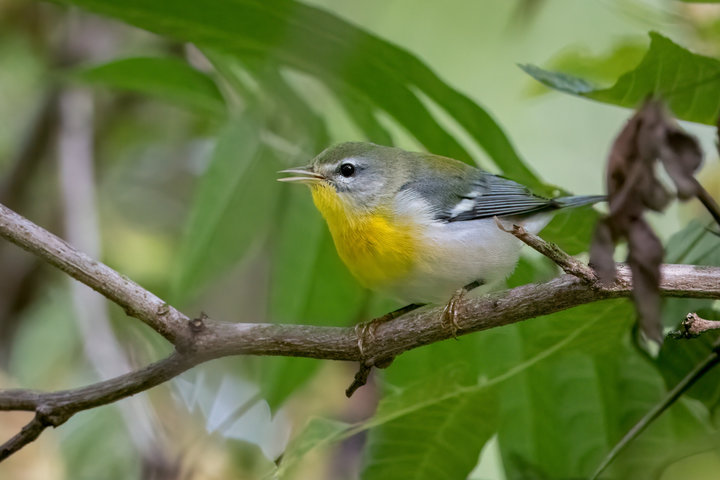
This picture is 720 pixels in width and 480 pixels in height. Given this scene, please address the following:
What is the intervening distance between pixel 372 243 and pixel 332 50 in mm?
614

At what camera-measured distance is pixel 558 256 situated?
131 cm

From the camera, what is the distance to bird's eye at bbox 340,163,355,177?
266 cm

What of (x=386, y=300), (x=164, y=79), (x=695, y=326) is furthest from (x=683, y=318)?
(x=164, y=79)

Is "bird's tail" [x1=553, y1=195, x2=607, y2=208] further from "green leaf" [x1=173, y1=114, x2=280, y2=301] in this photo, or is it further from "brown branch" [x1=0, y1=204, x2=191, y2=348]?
"brown branch" [x1=0, y1=204, x2=191, y2=348]

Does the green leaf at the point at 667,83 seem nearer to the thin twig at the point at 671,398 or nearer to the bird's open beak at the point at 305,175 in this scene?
the thin twig at the point at 671,398

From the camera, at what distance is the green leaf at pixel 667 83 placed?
1681 mm

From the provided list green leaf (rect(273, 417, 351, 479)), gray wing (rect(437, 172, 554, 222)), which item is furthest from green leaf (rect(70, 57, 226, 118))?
green leaf (rect(273, 417, 351, 479))

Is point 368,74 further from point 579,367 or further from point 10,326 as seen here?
point 10,326

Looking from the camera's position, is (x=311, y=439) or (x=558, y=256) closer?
(x=558, y=256)

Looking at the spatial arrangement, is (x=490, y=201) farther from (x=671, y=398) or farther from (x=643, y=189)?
(x=643, y=189)

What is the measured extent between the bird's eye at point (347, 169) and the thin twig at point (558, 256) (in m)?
1.37

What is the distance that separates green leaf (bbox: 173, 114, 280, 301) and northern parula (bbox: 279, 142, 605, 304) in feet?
0.36

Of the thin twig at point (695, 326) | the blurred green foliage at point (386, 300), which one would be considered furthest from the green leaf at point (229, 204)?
the thin twig at point (695, 326)

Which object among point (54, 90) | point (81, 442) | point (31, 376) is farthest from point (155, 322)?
point (54, 90)
